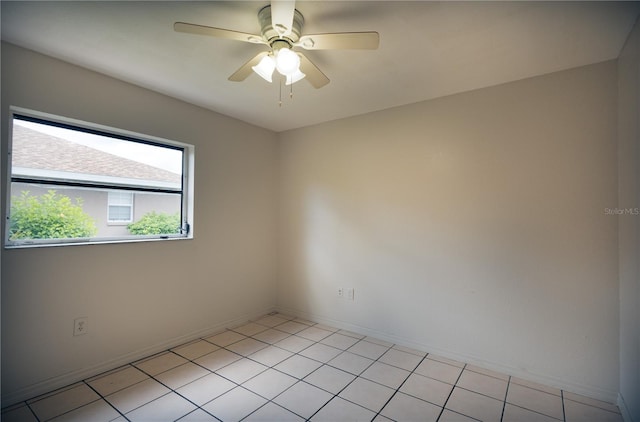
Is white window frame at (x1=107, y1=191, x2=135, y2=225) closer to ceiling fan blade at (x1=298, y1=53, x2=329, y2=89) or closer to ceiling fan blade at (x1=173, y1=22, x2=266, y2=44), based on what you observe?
ceiling fan blade at (x1=173, y1=22, x2=266, y2=44)

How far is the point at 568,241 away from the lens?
2188 millimetres

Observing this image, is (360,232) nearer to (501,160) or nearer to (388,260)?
(388,260)

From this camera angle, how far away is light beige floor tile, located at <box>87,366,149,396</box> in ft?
6.92

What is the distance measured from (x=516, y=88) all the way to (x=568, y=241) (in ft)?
4.07

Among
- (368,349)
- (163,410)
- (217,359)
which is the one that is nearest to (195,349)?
(217,359)

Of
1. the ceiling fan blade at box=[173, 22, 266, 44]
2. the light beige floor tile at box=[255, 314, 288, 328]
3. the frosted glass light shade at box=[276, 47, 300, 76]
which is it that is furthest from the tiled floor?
the ceiling fan blade at box=[173, 22, 266, 44]

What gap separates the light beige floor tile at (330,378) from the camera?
2.18 m

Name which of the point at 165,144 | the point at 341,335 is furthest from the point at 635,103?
the point at 165,144

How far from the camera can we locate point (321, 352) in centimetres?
273

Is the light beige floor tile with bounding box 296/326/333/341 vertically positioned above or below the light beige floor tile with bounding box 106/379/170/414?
below

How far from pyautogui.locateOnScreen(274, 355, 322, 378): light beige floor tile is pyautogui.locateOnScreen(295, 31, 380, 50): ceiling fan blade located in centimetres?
229

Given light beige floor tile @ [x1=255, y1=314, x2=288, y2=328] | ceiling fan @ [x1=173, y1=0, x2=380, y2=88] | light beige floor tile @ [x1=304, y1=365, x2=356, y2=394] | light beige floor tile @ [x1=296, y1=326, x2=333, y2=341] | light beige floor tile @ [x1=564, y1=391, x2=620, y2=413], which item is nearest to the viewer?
ceiling fan @ [x1=173, y1=0, x2=380, y2=88]

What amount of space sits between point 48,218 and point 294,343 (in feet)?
7.35

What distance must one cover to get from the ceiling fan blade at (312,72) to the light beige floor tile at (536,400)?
2479 millimetres
